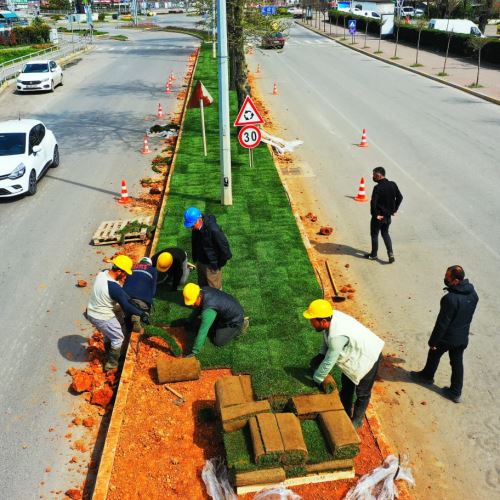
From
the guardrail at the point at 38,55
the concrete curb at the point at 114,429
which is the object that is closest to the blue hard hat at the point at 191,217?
the concrete curb at the point at 114,429

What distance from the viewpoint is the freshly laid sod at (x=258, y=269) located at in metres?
7.16

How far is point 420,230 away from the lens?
37.8 feet

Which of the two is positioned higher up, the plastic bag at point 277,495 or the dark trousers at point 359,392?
the dark trousers at point 359,392

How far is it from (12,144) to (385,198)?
10001mm

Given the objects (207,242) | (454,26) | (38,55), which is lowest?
(207,242)

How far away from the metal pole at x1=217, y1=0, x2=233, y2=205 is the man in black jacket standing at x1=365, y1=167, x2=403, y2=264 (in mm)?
3644

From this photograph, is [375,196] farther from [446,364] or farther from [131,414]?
[131,414]

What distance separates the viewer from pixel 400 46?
153 ft

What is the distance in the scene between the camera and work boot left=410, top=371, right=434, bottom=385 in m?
7.05

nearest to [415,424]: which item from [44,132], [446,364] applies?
[446,364]

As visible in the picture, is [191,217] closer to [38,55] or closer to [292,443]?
[292,443]

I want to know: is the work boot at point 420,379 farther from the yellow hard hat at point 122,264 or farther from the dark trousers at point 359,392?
the yellow hard hat at point 122,264

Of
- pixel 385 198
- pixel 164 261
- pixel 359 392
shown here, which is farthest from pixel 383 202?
pixel 359 392

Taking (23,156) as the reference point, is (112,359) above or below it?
below
